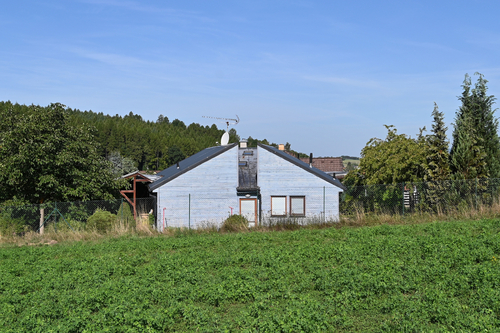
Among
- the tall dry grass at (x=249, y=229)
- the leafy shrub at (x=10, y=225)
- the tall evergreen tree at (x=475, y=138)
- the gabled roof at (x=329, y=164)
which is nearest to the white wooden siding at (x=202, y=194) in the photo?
the tall dry grass at (x=249, y=229)

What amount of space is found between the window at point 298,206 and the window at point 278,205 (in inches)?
18.0

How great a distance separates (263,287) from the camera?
30.9ft

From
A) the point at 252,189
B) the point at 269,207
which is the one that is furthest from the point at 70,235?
the point at 269,207

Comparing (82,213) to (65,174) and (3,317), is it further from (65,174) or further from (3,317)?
(3,317)

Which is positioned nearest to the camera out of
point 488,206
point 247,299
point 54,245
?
point 247,299

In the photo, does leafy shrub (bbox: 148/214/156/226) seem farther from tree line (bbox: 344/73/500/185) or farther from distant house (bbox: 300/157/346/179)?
distant house (bbox: 300/157/346/179)

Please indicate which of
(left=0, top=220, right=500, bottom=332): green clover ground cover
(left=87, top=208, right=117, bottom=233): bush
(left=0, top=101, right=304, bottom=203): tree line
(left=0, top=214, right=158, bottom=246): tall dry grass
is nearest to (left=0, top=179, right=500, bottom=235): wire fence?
(left=87, top=208, right=117, bottom=233): bush

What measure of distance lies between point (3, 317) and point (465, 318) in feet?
26.7

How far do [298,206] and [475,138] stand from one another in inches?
376

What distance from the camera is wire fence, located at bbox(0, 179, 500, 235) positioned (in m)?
19.8

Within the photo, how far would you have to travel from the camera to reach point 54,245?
656 inches

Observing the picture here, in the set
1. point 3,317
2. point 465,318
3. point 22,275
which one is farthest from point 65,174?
point 465,318

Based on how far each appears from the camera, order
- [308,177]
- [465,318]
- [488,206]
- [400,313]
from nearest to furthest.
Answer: [465,318]
[400,313]
[488,206]
[308,177]

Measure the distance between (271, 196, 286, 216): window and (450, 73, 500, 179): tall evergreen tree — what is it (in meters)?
8.94
